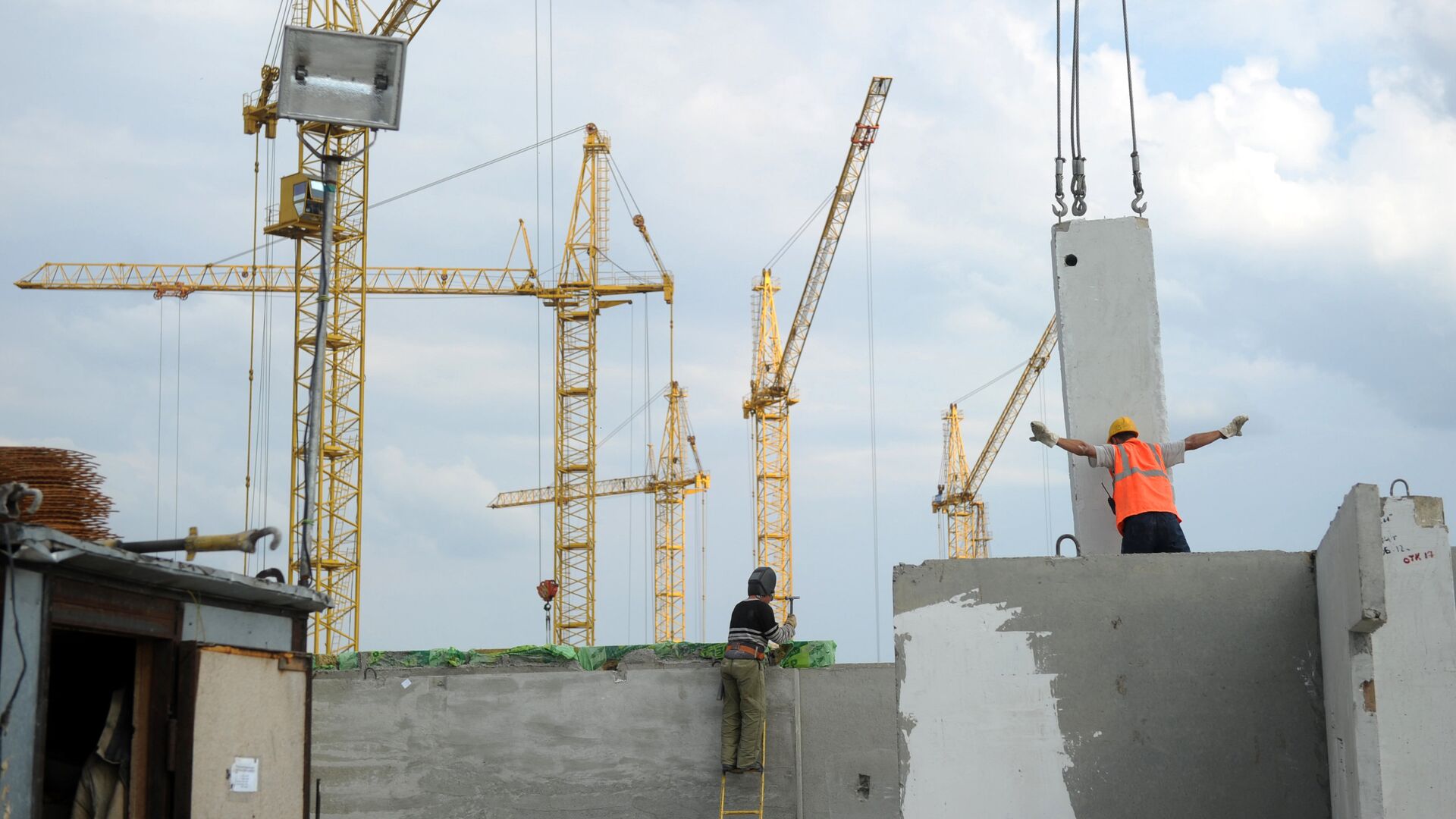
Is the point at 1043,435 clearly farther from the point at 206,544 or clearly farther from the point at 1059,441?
the point at 206,544

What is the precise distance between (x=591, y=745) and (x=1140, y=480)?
4.78 meters

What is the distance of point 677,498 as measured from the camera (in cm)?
9156

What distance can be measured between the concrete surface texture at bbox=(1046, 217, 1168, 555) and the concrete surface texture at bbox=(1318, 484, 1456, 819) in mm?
3305

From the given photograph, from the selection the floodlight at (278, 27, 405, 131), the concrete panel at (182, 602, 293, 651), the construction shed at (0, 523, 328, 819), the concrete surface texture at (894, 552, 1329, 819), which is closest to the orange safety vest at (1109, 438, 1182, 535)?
the concrete surface texture at (894, 552, 1329, 819)

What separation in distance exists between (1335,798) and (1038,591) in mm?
1730

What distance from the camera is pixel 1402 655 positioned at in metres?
6.51

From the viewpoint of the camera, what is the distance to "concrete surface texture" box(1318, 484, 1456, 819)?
6.44m

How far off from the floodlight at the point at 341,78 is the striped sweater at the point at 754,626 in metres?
4.42

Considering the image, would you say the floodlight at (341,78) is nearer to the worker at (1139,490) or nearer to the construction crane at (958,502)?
the worker at (1139,490)

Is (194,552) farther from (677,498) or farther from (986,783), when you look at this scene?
(677,498)

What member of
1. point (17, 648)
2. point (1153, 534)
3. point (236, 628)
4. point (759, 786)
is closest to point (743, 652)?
point (759, 786)

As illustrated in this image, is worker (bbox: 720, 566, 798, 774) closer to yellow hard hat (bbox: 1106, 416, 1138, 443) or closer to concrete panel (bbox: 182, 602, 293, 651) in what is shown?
yellow hard hat (bbox: 1106, 416, 1138, 443)

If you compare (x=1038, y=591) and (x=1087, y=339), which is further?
(x=1087, y=339)

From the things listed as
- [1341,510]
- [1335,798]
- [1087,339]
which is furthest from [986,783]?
[1087,339]
